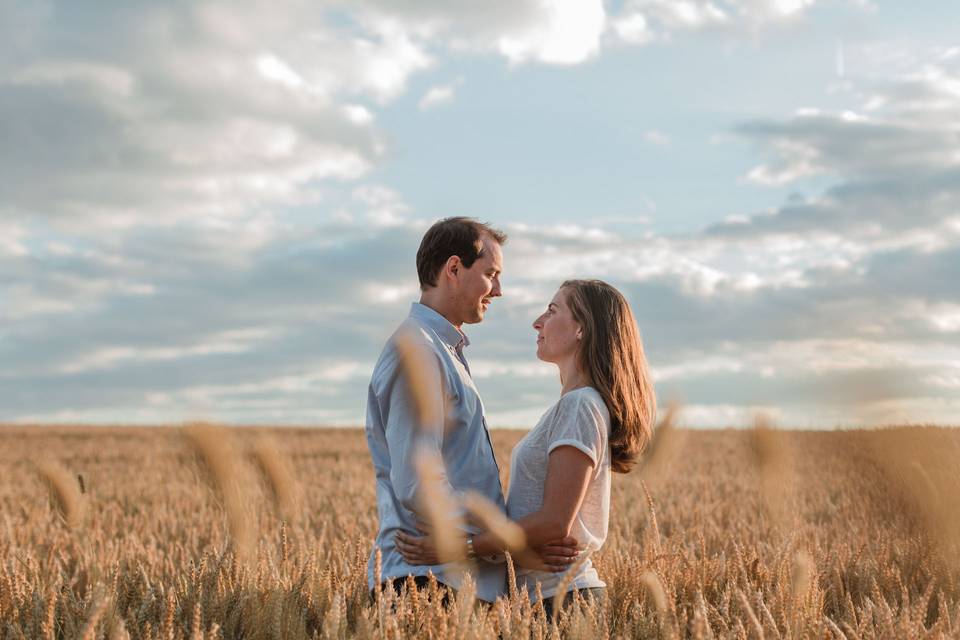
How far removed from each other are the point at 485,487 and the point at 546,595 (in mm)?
394

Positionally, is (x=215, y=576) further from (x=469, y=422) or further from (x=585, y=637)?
(x=585, y=637)

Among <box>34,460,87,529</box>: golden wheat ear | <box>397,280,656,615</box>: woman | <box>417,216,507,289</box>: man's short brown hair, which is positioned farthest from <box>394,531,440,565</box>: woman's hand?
<box>34,460,87,529</box>: golden wheat ear

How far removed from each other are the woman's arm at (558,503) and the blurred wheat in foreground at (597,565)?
0.61ft


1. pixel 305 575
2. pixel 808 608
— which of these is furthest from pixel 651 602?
pixel 305 575

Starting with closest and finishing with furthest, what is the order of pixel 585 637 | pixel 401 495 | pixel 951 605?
pixel 585 637, pixel 401 495, pixel 951 605

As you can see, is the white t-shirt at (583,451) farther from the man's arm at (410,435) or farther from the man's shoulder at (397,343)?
the man's shoulder at (397,343)

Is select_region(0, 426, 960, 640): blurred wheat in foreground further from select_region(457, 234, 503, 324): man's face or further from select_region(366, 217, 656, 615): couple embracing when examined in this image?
select_region(457, 234, 503, 324): man's face

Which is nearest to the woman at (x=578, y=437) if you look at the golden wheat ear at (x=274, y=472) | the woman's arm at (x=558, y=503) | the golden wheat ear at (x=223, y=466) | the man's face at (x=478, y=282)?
the woman's arm at (x=558, y=503)

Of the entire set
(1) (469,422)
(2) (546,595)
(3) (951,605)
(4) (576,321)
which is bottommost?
(3) (951,605)

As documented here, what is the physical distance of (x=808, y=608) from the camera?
2920 mm

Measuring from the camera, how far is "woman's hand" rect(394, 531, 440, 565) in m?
2.76

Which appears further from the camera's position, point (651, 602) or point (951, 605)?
point (951, 605)

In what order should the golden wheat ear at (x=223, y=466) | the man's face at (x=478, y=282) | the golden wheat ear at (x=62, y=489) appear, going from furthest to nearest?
the golden wheat ear at (x=62, y=489), the golden wheat ear at (x=223, y=466), the man's face at (x=478, y=282)

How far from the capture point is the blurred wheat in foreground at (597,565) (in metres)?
2.32
